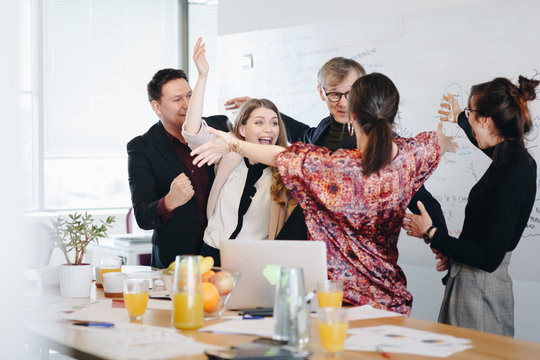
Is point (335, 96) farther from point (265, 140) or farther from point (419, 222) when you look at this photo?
point (419, 222)

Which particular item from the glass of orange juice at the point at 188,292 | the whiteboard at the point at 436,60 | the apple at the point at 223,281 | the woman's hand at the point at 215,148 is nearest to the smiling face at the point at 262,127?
the woman's hand at the point at 215,148

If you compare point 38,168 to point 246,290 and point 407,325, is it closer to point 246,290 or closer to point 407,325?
point 246,290

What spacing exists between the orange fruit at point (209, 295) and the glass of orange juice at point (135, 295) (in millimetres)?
175

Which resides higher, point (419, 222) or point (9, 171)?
point (9, 171)

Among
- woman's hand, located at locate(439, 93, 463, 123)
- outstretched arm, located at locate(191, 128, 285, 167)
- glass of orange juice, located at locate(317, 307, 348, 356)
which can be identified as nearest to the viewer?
glass of orange juice, located at locate(317, 307, 348, 356)

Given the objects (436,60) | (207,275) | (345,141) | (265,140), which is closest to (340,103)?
Result: (345,141)

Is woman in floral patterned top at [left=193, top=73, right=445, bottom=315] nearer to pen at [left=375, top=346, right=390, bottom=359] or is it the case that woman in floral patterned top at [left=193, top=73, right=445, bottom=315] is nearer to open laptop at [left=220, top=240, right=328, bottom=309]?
open laptop at [left=220, top=240, right=328, bottom=309]

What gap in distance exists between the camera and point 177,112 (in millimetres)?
2969

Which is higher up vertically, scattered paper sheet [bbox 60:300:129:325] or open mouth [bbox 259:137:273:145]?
open mouth [bbox 259:137:273:145]

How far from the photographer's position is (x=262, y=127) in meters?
2.68

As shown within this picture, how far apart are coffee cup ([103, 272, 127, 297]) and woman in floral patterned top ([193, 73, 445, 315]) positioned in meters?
0.65

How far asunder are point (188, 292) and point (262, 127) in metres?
1.14

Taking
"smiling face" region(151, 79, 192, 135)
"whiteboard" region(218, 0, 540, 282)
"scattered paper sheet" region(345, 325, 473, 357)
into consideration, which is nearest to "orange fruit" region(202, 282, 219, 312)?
"scattered paper sheet" region(345, 325, 473, 357)

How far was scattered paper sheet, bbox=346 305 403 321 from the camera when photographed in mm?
1894
